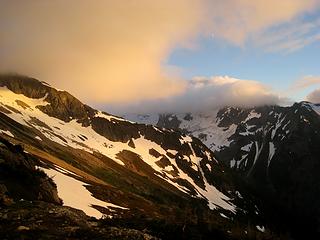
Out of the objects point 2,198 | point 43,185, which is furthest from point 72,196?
point 2,198

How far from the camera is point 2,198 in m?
42.1

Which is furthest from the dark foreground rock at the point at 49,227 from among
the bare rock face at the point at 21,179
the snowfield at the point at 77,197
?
the snowfield at the point at 77,197

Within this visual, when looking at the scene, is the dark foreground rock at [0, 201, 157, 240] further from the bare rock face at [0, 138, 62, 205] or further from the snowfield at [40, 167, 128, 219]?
the snowfield at [40, 167, 128, 219]

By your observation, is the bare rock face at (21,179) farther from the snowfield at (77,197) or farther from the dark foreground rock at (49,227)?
the dark foreground rock at (49,227)

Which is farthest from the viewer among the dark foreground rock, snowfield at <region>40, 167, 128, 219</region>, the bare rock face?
snowfield at <region>40, 167, 128, 219</region>

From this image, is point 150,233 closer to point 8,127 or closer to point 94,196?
point 94,196

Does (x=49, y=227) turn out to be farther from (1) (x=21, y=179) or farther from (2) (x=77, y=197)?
(2) (x=77, y=197)

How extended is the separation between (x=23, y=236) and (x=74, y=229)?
5.43 meters

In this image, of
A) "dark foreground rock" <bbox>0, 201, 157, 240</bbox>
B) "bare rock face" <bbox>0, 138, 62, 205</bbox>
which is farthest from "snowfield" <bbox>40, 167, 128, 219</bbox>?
"dark foreground rock" <bbox>0, 201, 157, 240</bbox>

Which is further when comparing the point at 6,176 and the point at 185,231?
the point at 6,176

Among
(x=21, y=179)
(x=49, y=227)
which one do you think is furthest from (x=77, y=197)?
(x=49, y=227)

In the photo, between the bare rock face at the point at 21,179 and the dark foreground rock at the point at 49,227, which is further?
the bare rock face at the point at 21,179

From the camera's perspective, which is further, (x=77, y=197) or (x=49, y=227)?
(x=77, y=197)

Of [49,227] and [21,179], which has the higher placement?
[49,227]
